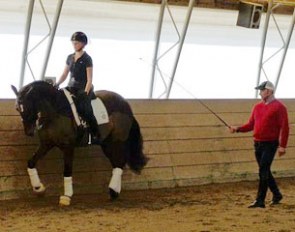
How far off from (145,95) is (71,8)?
2510 mm

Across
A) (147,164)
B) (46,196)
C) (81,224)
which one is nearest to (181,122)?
(147,164)

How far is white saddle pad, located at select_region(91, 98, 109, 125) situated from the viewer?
23.2 feet

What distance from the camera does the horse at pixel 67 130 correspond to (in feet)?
21.2

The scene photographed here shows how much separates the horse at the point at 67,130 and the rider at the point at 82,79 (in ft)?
0.51

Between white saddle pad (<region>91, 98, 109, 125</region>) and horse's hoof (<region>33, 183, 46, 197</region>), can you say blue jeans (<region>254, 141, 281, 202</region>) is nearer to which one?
white saddle pad (<region>91, 98, 109, 125</region>)

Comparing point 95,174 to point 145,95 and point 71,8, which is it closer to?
point 71,8

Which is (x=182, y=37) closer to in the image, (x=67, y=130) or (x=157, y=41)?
(x=157, y=41)

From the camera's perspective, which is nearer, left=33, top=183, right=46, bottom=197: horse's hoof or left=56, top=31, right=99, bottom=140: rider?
left=33, top=183, right=46, bottom=197: horse's hoof

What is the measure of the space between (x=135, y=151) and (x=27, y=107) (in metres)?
1.78

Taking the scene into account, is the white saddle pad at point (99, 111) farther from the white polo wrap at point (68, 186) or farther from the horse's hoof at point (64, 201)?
the horse's hoof at point (64, 201)

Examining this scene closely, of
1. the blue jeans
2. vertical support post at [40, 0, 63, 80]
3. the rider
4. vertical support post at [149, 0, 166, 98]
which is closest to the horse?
the rider

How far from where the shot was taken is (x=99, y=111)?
715 centimetres

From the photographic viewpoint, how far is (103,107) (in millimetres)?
7266

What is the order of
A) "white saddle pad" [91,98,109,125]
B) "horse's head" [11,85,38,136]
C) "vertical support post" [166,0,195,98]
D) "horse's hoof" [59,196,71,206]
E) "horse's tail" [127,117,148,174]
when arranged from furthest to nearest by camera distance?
"vertical support post" [166,0,195,98], "horse's tail" [127,117,148,174], "white saddle pad" [91,98,109,125], "horse's hoof" [59,196,71,206], "horse's head" [11,85,38,136]
